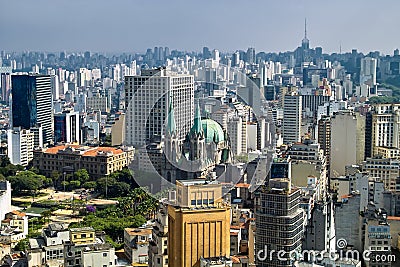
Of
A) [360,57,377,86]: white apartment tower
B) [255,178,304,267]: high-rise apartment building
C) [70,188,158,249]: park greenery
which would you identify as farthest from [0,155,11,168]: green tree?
[360,57,377,86]: white apartment tower

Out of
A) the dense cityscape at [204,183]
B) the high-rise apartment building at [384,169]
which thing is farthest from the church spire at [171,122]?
the high-rise apartment building at [384,169]

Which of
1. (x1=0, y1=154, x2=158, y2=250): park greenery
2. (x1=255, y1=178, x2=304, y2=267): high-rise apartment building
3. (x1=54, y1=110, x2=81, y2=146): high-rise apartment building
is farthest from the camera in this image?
(x1=54, y1=110, x2=81, y2=146): high-rise apartment building

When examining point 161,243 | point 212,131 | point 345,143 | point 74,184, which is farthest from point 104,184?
point 161,243

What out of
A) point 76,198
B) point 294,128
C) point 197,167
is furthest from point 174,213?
point 294,128

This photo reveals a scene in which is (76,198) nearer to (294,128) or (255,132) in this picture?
(255,132)

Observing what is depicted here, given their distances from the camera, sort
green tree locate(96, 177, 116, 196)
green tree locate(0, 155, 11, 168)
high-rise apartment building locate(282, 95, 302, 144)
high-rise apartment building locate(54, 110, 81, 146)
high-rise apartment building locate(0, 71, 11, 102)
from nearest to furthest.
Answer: green tree locate(96, 177, 116, 196) → green tree locate(0, 155, 11, 168) → high-rise apartment building locate(282, 95, 302, 144) → high-rise apartment building locate(54, 110, 81, 146) → high-rise apartment building locate(0, 71, 11, 102)

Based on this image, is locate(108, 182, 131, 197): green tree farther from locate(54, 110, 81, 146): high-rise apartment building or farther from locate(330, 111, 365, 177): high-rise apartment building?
locate(54, 110, 81, 146): high-rise apartment building

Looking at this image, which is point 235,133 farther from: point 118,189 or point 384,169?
point 118,189
